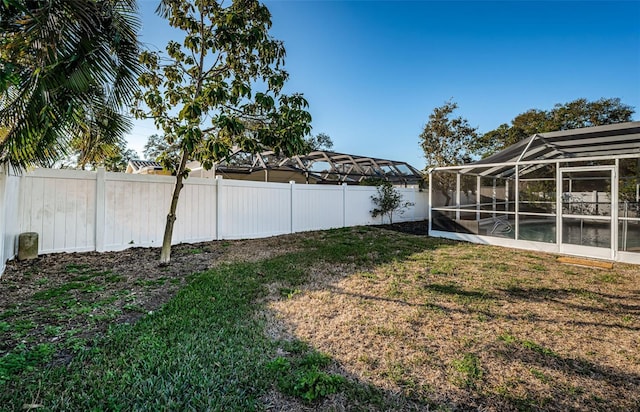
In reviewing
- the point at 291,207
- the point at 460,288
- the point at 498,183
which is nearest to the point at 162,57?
the point at 291,207

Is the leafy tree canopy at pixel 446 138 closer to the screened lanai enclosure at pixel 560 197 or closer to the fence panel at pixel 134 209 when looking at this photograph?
the screened lanai enclosure at pixel 560 197

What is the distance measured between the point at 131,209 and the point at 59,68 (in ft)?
10.9

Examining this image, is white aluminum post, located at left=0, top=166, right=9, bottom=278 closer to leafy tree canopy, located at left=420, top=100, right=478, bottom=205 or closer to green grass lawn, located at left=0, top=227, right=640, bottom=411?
green grass lawn, located at left=0, top=227, right=640, bottom=411

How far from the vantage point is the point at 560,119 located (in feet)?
59.3

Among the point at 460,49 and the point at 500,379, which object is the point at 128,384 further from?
the point at 460,49

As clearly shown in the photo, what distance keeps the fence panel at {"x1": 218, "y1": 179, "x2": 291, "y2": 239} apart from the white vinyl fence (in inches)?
1.0

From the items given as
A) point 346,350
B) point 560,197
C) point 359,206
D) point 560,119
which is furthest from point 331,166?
point 560,119

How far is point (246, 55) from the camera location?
5.68 m

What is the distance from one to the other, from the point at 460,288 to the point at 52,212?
6.94 meters

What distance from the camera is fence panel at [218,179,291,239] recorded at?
7578mm

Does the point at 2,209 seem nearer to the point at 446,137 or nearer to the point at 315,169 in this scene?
the point at 315,169

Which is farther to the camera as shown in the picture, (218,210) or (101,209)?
(218,210)

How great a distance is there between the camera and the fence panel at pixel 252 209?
24.9 ft

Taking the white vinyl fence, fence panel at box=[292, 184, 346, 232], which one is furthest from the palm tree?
fence panel at box=[292, 184, 346, 232]
